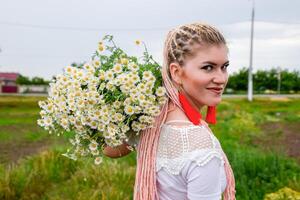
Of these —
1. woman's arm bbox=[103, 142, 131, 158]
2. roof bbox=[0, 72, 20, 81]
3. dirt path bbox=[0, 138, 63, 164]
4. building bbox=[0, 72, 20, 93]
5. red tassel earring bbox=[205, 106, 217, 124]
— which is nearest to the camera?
red tassel earring bbox=[205, 106, 217, 124]

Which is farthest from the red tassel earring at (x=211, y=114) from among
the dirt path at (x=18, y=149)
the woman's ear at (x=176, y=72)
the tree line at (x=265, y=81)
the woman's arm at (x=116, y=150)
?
the tree line at (x=265, y=81)

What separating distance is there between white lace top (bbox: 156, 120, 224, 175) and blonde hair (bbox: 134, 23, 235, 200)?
0.05 metres

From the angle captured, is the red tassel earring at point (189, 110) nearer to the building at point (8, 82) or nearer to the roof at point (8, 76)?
the building at point (8, 82)

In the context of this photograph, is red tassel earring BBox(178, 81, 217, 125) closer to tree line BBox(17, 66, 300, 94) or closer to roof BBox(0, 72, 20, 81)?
tree line BBox(17, 66, 300, 94)

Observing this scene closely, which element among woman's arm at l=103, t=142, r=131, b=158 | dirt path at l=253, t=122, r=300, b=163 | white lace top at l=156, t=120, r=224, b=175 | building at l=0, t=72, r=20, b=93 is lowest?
building at l=0, t=72, r=20, b=93

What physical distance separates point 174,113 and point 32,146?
28.9ft

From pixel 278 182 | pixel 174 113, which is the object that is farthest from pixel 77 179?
pixel 174 113

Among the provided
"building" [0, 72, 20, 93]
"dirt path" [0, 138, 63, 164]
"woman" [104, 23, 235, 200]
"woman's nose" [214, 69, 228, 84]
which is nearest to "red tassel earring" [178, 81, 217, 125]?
"woman" [104, 23, 235, 200]

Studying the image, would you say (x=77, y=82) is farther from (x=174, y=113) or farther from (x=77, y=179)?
(x=77, y=179)

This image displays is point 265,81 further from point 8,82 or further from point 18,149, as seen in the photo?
point 18,149

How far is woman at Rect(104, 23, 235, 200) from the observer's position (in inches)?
74.3

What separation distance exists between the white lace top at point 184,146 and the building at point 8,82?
229 feet

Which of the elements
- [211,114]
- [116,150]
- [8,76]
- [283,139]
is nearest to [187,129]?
[211,114]

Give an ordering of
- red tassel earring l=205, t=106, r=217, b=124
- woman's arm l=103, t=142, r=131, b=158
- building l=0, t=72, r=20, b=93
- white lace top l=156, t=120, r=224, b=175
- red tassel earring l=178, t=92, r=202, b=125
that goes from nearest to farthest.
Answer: white lace top l=156, t=120, r=224, b=175
red tassel earring l=178, t=92, r=202, b=125
red tassel earring l=205, t=106, r=217, b=124
woman's arm l=103, t=142, r=131, b=158
building l=0, t=72, r=20, b=93
